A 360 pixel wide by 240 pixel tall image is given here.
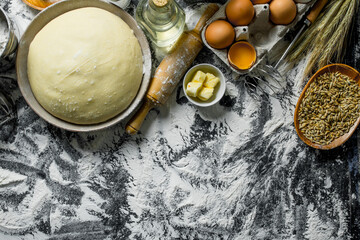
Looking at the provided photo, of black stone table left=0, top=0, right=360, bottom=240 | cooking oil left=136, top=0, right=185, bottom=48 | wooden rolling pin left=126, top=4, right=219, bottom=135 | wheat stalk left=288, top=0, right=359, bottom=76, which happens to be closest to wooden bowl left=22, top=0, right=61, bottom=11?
black stone table left=0, top=0, right=360, bottom=240

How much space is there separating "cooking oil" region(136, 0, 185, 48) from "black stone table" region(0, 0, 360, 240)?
0.29 feet

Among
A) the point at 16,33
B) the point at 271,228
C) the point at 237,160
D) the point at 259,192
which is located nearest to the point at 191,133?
the point at 237,160

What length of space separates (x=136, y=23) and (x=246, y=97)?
0.44m

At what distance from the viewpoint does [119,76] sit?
910mm

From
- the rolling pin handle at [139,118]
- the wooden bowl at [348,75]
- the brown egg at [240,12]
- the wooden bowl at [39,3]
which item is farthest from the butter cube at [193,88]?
the wooden bowl at [39,3]

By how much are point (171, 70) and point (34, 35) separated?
434 millimetres

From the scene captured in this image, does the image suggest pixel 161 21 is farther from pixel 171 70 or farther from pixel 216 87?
pixel 216 87

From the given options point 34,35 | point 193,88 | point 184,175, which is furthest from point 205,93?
point 34,35

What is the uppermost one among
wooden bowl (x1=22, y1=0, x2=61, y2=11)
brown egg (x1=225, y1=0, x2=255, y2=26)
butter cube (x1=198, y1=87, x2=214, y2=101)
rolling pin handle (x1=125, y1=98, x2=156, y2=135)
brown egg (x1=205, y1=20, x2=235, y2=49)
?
brown egg (x1=225, y1=0, x2=255, y2=26)

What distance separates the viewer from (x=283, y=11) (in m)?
0.94

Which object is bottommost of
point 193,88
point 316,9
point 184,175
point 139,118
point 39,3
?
point 184,175

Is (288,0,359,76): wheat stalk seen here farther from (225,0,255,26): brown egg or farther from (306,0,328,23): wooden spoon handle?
(225,0,255,26): brown egg

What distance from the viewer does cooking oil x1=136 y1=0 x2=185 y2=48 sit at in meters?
0.90

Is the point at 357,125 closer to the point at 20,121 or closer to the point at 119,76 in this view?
the point at 119,76
